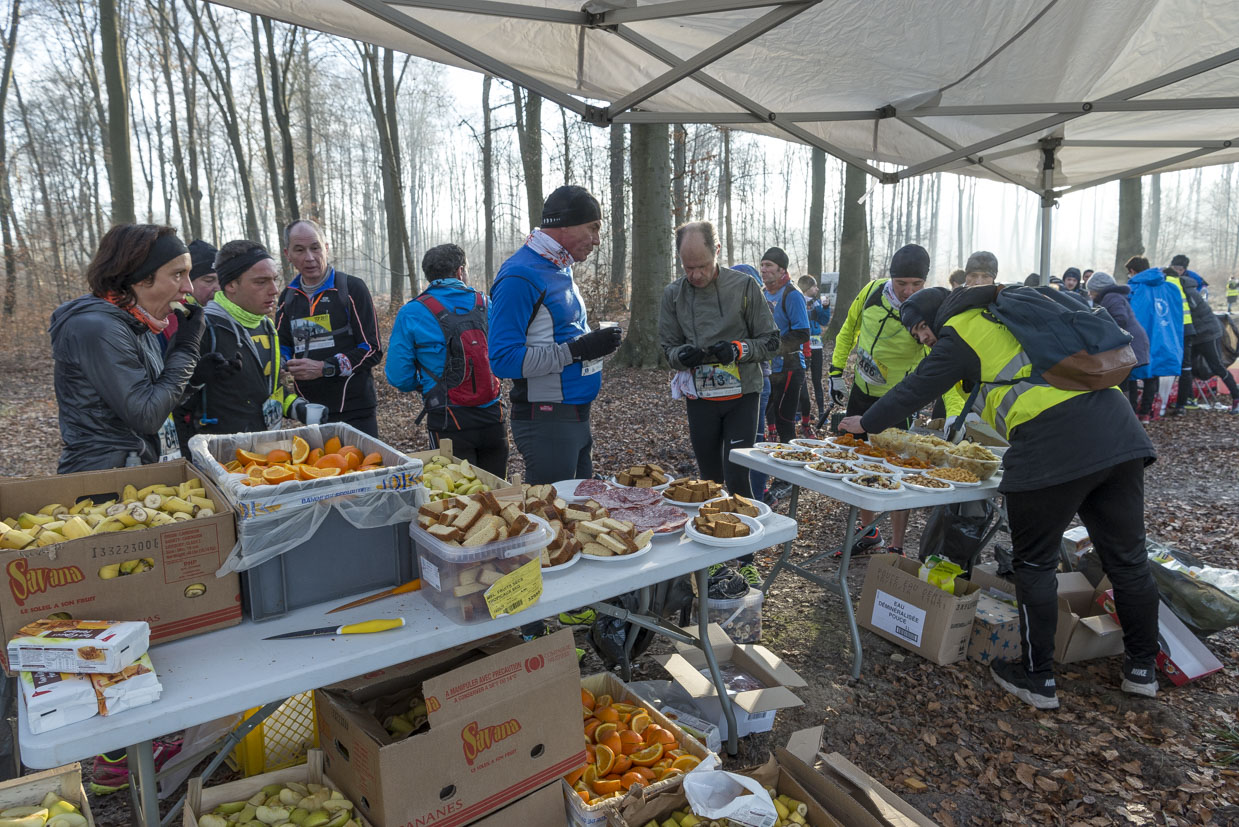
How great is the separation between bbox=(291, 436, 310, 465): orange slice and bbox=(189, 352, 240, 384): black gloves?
1.37 meters

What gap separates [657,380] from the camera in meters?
10.3

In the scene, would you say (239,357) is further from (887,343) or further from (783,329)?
(783,329)

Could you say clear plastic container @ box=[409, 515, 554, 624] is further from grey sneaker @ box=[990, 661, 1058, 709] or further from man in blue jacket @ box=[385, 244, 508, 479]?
grey sneaker @ box=[990, 661, 1058, 709]

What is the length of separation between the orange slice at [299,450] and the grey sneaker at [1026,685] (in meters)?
3.18

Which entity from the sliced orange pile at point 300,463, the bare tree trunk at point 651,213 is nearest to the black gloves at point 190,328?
the sliced orange pile at point 300,463

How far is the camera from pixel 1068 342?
2898 mm

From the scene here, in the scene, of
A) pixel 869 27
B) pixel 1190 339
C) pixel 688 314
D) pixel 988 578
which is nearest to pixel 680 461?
pixel 688 314

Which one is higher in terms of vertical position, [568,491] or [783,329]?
[783,329]

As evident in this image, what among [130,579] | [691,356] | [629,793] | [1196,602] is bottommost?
[1196,602]

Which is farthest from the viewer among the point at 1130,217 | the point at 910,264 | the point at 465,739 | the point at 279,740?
the point at 1130,217

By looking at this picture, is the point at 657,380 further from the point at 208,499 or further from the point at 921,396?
the point at 208,499

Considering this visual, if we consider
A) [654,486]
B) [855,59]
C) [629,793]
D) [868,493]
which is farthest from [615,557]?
[855,59]

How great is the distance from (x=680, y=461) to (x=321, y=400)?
3867mm

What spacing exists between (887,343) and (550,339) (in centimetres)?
251
